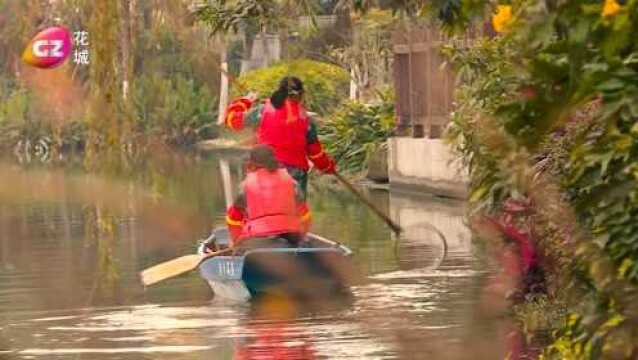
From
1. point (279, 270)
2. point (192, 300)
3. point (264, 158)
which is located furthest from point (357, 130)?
point (279, 270)

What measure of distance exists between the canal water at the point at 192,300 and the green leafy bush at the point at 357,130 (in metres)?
11.7

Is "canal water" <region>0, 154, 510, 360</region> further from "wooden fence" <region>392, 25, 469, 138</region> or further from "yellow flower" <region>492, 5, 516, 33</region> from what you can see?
"wooden fence" <region>392, 25, 469, 138</region>

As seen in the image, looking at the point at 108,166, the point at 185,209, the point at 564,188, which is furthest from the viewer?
the point at 185,209

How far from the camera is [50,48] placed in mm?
13367

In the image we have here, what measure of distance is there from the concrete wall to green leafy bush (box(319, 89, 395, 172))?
10.5 ft

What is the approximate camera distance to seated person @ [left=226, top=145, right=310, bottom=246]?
17.3m

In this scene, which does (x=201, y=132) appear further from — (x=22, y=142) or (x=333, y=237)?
(x=333, y=237)

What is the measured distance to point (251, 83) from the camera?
166 ft

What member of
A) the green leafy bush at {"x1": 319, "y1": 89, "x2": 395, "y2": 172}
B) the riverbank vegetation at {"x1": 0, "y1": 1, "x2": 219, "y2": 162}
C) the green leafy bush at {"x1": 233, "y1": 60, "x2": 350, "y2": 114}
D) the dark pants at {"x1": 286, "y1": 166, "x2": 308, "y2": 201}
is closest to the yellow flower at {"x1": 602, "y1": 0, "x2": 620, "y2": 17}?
the riverbank vegetation at {"x1": 0, "y1": 1, "x2": 219, "y2": 162}

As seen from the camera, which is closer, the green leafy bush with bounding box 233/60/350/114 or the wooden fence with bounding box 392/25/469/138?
the wooden fence with bounding box 392/25/469/138

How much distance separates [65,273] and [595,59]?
14.9m

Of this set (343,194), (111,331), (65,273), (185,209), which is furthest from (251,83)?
(111,331)

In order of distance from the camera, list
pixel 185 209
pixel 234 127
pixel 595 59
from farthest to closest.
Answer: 1. pixel 185 209
2. pixel 234 127
3. pixel 595 59

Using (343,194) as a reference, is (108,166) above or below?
above
